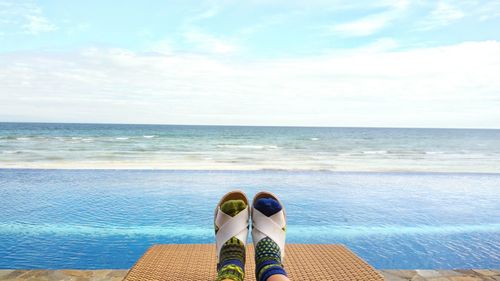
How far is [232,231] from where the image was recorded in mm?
1656

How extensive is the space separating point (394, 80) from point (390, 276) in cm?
1268

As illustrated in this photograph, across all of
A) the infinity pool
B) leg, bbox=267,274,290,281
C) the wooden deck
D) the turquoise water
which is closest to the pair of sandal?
leg, bbox=267,274,290,281

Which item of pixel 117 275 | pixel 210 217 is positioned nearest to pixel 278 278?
pixel 117 275

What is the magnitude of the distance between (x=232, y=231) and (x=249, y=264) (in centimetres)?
21

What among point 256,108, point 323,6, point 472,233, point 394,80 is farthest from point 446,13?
point 256,108

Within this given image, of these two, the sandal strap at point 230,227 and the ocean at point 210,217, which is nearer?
the sandal strap at point 230,227

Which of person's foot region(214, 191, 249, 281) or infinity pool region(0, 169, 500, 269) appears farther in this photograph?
infinity pool region(0, 169, 500, 269)

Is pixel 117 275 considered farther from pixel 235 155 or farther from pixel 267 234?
pixel 235 155

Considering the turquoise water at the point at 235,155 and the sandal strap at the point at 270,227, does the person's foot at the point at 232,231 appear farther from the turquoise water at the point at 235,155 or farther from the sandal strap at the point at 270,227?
the turquoise water at the point at 235,155

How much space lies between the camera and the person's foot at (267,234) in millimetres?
1432

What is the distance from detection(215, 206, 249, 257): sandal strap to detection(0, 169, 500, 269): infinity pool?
4.31ft

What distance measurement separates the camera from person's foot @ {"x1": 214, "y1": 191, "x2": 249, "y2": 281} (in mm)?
1467

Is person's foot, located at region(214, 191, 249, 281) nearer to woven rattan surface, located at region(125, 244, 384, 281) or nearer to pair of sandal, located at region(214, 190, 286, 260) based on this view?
pair of sandal, located at region(214, 190, 286, 260)

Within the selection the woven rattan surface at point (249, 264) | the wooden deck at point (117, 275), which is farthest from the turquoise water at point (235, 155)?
the woven rattan surface at point (249, 264)
